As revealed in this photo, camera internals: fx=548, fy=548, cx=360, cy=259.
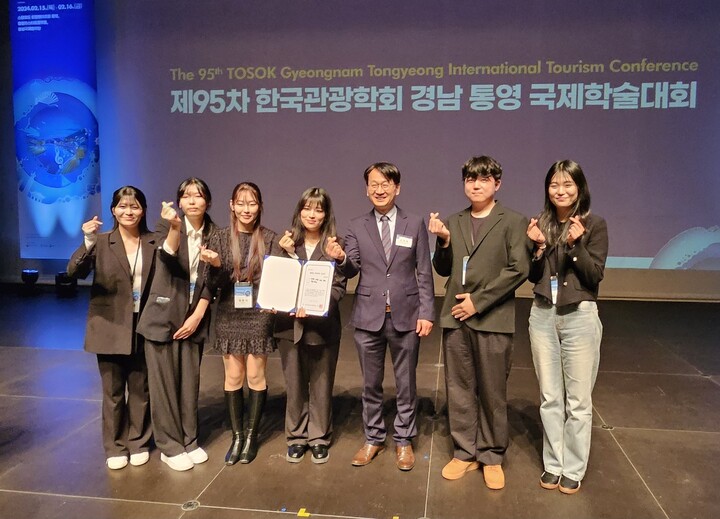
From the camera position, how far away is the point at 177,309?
2.96 meters

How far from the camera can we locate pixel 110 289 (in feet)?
9.70

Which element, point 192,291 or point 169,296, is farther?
point 192,291

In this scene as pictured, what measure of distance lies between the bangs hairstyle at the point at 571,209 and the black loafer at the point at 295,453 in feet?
Result: 5.91

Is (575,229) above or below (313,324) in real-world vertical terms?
above

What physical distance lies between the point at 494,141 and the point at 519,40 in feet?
4.43

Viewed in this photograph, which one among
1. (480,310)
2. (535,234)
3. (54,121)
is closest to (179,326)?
(480,310)

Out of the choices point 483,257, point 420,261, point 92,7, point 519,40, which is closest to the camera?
point 483,257

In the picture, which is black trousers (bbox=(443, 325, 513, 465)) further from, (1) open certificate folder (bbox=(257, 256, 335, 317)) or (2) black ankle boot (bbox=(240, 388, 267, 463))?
(2) black ankle boot (bbox=(240, 388, 267, 463))

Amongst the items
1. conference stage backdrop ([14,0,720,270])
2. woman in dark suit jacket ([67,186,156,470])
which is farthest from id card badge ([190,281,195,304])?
conference stage backdrop ([14,0,720,270])

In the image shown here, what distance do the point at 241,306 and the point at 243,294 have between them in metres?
0.07

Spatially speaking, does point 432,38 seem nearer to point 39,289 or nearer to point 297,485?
point 297,485

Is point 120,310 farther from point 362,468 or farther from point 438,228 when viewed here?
point 438,228

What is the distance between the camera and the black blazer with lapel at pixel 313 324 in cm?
302

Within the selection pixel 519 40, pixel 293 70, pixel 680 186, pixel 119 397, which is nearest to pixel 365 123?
pixel 293 70
